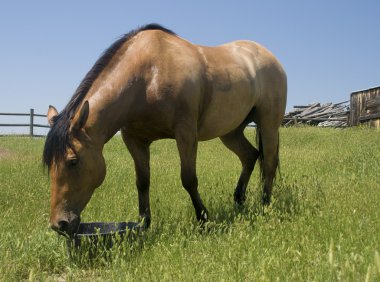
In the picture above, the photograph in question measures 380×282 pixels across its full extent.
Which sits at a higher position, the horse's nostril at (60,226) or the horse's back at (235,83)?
the horse's back at (235,83)

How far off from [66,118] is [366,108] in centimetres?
1819

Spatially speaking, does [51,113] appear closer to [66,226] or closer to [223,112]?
[66,226]

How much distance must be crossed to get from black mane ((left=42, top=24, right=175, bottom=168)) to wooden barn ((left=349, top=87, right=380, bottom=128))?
16671mm

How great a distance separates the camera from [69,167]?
3717 millimetres

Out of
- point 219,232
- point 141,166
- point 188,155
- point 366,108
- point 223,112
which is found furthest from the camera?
point 366,108

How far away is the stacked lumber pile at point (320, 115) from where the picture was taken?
25.6 metres

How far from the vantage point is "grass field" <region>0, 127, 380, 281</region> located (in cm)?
271

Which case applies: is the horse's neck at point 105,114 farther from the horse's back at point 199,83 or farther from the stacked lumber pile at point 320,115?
the stacked lumber pile at point 320,115

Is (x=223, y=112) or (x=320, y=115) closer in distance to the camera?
(x=223, y=112)

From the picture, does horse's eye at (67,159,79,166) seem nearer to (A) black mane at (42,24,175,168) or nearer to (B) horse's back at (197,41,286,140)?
(A) black mane at (42,24,175,168)

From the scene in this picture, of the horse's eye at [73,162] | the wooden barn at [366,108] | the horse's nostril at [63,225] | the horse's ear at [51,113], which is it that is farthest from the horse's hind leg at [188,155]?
the wooden barn at [366,108]

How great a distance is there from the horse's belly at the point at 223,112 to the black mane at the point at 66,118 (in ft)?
4.39

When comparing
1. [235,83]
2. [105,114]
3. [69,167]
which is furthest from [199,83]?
[69,167]

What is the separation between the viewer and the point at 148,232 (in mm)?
3865
